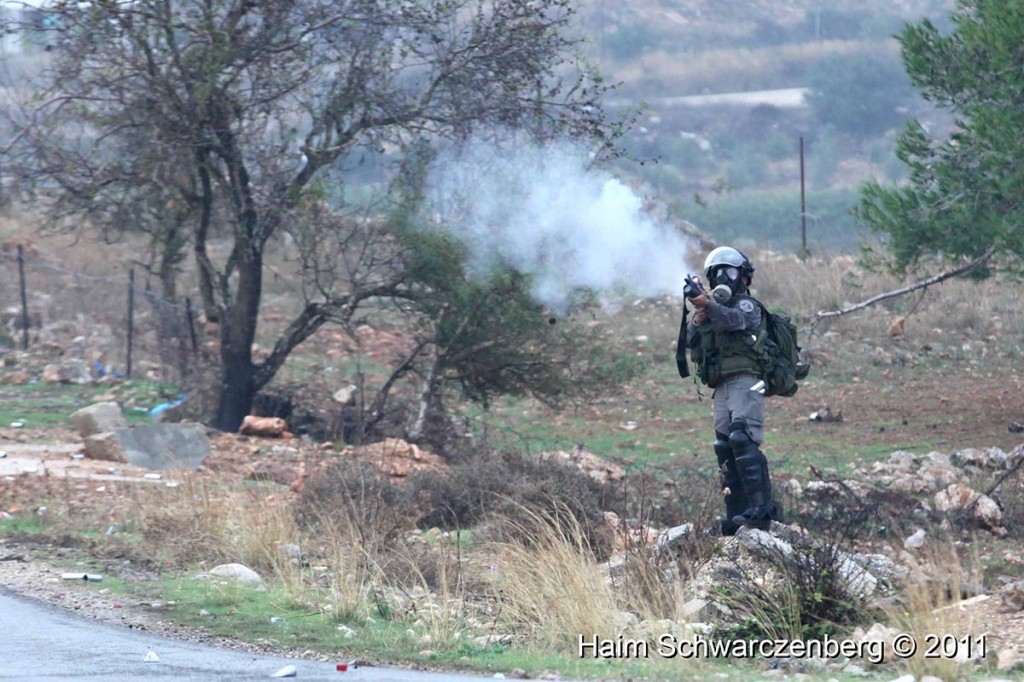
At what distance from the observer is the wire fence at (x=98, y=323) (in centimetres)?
1969

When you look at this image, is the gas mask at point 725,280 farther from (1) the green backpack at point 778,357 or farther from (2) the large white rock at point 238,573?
(2) the large white rock at point 238,573

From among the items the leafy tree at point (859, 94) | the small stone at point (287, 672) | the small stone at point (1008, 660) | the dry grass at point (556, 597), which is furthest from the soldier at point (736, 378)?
the leafy tree at point (859, 94)

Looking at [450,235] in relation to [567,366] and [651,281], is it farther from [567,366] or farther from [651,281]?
[651,281]

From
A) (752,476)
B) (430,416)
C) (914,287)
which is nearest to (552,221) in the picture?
(430,416)

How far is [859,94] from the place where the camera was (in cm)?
5809

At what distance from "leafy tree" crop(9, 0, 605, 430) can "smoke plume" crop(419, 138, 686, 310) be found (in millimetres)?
474

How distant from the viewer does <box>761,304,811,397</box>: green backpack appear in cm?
884

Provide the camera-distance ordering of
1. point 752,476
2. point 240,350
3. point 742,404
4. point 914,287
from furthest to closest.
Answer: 1. point 240,350
2. point 914,287
3. point 742,404
4. point 752,476

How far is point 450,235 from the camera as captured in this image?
15.4 m

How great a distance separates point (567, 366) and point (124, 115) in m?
5.65

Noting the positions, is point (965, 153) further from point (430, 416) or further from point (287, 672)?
point (287, 672)

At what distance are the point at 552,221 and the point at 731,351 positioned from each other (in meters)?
5.26

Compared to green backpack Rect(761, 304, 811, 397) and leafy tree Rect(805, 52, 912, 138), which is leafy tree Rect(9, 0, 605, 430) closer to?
green backpack Rect(761, 304, 811, 397)

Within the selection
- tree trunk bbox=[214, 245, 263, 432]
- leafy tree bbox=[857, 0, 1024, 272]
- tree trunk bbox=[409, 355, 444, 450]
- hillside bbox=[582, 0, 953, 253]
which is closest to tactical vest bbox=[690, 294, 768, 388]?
leafy tree bbox=[857, 0, 1024, 272]
